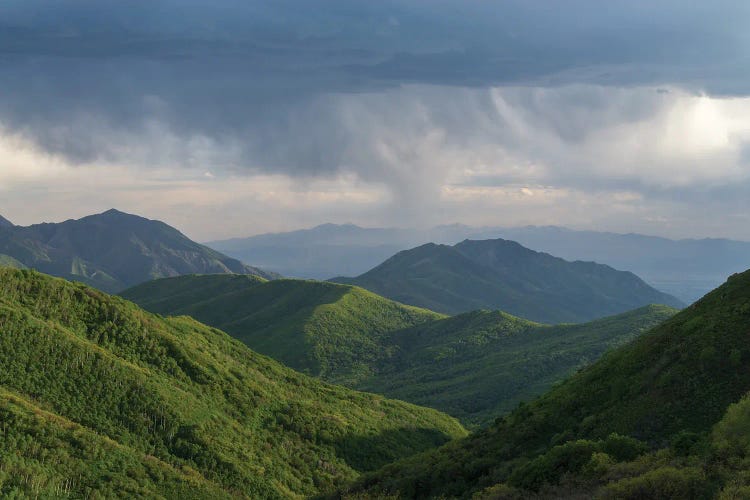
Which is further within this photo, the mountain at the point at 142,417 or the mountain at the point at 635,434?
the mountain at the point at 142,417

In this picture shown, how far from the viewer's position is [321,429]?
96.6m

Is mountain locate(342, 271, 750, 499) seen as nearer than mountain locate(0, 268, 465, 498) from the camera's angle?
Yes

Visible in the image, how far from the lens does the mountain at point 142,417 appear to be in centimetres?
5653

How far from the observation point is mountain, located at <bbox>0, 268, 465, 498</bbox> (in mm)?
56531

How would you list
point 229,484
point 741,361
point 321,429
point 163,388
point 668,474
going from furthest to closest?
point 321,429 → point 163,388 → point 229,484 → point 741,361 → point 668,474

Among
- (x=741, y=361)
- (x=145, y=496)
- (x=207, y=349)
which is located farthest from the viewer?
(x=207, y=349)

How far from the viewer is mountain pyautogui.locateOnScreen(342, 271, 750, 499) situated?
108 ft

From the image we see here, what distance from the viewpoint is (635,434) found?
1809 inches

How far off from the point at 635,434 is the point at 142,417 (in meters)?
56.4

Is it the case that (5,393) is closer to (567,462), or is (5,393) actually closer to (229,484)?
(229,484)

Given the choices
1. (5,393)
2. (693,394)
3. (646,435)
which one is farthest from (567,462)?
(5,393)

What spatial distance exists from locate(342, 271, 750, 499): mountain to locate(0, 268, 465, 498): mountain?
2159cm

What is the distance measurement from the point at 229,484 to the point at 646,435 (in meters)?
47.8

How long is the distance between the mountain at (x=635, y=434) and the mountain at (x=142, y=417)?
2159 cm
